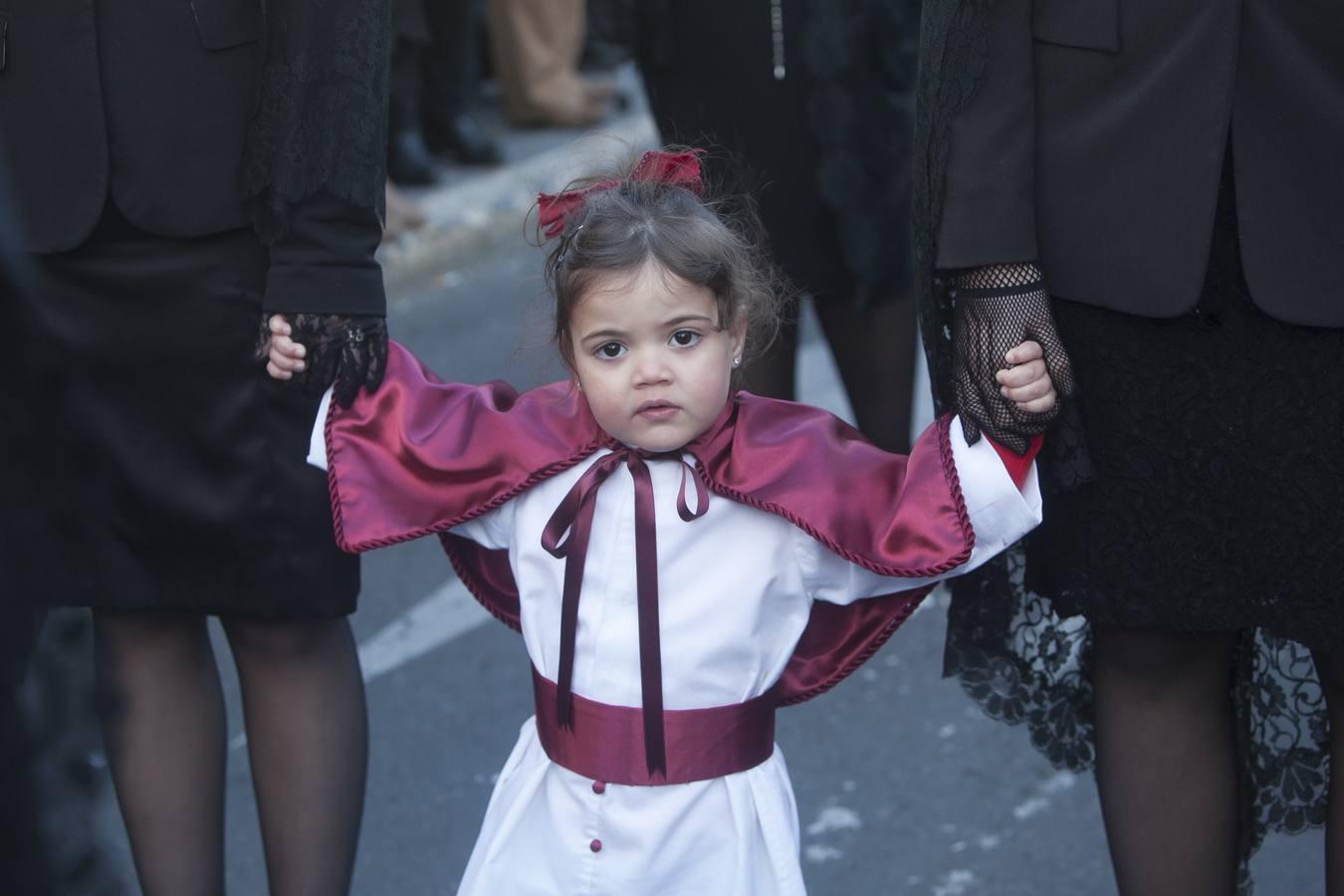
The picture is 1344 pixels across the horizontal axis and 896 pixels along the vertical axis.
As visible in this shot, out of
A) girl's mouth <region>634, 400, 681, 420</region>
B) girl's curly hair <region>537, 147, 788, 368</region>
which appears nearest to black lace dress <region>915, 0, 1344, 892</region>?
girl's curly hair <region>537, 147, 788, 368</region>

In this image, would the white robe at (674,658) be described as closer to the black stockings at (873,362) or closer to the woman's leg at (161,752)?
the woman's leg at (161,752)

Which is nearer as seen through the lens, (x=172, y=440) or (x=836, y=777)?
(x=172, y=440)

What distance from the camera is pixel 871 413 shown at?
133 inches

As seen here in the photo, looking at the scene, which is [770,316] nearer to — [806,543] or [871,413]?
[806,543]

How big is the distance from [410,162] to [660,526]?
5345 mm

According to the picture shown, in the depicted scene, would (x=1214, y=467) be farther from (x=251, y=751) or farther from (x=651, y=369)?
(x=251, y=751)

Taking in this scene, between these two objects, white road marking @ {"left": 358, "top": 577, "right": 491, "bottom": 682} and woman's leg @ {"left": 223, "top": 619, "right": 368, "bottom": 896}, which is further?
white road marking @ {"left": 358, "top": 577, "right": 491, "bottom": 682}

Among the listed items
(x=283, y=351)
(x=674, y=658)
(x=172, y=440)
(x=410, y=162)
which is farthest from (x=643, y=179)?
(x=410, y=162)

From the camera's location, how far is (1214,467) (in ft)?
6.75

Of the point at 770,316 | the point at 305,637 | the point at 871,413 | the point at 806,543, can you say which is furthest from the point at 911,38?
the point at 305,637

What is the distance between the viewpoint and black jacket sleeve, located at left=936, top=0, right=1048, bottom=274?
79.1 inches

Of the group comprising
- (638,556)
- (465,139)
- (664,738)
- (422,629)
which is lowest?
(465,139)

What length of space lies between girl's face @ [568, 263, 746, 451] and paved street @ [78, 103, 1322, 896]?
22cm

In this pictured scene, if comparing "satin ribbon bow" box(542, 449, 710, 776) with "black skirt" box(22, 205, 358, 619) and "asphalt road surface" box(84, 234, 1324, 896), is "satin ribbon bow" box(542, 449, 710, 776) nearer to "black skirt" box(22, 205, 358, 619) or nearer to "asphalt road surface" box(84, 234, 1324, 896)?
"asphalt road surface" box(84, 234, 1324, 896)
